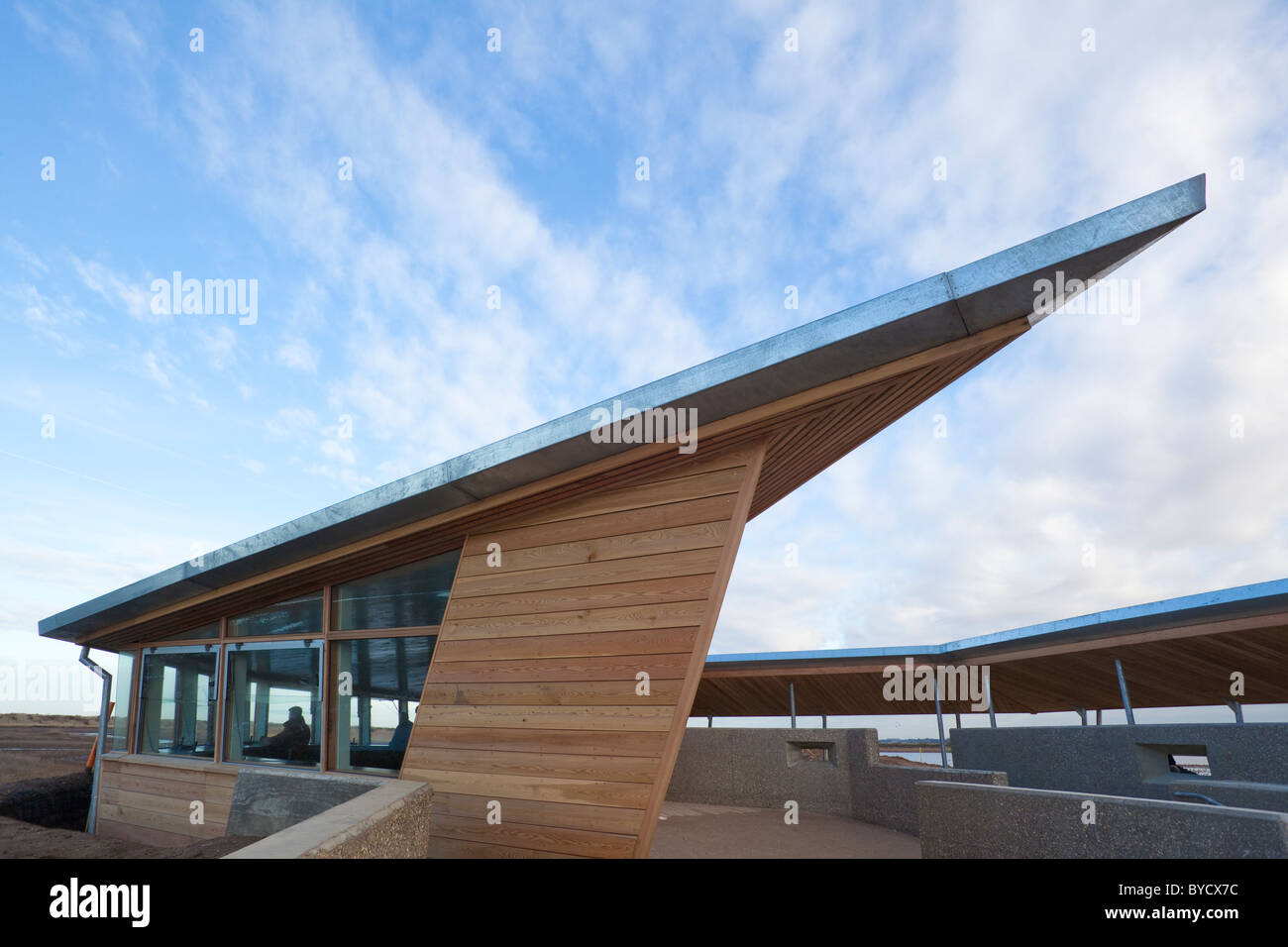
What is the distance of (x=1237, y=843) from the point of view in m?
3.58

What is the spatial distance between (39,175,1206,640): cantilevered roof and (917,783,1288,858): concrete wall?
10.4 feet

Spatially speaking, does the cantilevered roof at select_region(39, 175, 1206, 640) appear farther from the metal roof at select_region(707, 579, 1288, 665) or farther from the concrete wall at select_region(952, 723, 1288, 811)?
the concrete wall at select_region(952, 723, 1288, 811)

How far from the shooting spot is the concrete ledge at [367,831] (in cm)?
303

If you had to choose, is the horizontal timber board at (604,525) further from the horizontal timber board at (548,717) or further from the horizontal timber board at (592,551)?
the horizontal timber board at (548,717)

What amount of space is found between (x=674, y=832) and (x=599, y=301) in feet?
34.9

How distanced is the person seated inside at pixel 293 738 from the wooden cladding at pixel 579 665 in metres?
2.33

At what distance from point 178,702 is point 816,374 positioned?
11.1 metres

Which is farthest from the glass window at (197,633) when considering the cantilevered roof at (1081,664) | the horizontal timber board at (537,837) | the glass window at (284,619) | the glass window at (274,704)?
the cantilevered roof at (1081,664)

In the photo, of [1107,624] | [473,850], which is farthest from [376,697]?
[1107,624]

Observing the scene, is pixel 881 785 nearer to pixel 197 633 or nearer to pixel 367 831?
pixel 367 831

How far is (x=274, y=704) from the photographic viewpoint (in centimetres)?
888

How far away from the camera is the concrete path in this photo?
27.6 ft
